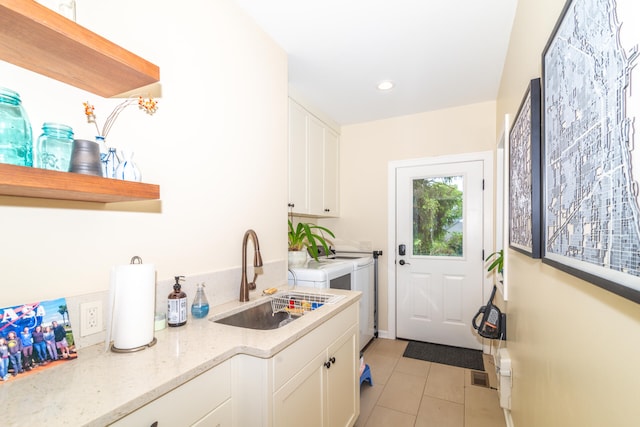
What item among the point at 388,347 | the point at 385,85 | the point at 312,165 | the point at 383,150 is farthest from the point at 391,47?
the point at 388,347

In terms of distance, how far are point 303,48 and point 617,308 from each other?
2.20 metres

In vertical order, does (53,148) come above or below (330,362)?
above

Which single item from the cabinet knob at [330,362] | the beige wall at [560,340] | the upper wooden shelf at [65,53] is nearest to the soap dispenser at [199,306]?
the cabinet knob at [330,362]

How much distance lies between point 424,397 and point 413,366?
0.48m

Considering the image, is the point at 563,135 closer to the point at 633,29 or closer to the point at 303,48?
the point at 633,29

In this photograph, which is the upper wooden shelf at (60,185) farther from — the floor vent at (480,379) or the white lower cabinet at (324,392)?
the floor vent at (480,379)

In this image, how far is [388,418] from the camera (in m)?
2.05

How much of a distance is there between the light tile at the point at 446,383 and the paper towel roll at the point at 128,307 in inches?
85.6

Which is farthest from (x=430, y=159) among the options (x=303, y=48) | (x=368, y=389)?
(x=368, y=389)

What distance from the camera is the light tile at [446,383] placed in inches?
91.1

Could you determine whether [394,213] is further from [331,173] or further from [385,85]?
[385,85]

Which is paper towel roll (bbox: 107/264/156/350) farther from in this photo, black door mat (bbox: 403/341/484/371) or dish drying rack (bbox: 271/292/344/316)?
black door mat (bbox: 403/341/484/371)

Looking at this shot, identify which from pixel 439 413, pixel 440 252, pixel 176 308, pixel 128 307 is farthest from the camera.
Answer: pixel 440 252

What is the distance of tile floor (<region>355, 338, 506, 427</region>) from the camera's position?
6.66 feet
